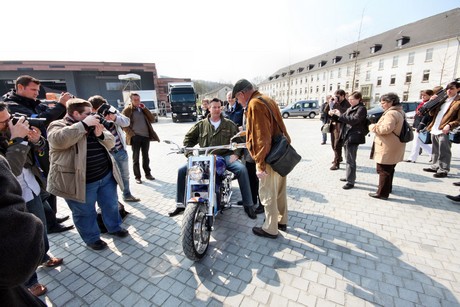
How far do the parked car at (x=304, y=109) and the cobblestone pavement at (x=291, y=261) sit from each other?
65.6ft

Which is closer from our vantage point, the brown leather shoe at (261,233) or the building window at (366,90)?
the brown leather shoe at (261,233)

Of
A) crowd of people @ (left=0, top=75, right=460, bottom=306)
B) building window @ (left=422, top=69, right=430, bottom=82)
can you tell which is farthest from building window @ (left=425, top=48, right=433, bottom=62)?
crowd of people @ (left=0, top=75, right=460, bottom=306)

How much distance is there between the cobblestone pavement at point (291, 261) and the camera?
6.64 ft

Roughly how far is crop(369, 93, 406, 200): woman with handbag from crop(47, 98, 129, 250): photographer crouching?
4097mm

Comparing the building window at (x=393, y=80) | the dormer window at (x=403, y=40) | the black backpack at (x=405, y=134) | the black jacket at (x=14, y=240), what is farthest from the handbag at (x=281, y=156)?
the dormer window at (x=403, y=40)

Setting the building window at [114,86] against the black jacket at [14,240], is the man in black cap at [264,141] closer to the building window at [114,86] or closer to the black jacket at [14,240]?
the black jacket at [14,240]

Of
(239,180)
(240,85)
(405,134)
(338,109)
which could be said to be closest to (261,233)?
(239,180)

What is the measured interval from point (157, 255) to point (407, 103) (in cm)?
1884

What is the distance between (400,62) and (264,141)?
43.5 m

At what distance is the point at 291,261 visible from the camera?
96.4 inches

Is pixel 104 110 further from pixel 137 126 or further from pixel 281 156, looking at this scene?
pixel 281 156

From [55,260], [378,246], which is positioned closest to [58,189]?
[55,260]

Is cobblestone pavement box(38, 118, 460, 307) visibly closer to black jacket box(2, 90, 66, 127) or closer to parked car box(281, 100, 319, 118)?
black jacket box(2, 90, 66, 127)

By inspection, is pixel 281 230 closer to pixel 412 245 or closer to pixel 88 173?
pixel 412 245
